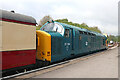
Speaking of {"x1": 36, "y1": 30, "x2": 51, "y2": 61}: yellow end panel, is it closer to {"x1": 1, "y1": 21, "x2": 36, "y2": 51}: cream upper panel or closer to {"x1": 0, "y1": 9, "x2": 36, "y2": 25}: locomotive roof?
{"x1": 1, "y1": 21, "x2": 36, "y2": 51}: cream upper panel

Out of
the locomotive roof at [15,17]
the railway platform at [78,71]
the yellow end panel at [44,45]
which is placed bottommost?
the railway platform at [78,71]

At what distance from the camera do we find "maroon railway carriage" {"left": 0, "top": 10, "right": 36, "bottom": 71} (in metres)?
4.66

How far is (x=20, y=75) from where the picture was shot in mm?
5453

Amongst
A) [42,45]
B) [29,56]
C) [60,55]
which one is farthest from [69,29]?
[29,56]

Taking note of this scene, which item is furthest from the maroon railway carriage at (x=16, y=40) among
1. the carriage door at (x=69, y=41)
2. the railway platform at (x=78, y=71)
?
the carriage door at (x=69, y=41)

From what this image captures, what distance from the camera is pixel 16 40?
16.8 feet

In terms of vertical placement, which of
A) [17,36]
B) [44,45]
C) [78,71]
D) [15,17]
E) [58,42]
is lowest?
[78,71]

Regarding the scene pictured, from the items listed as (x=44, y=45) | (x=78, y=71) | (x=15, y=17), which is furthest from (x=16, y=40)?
(x=78, y=71)

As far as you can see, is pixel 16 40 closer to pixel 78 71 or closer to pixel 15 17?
pixel 15 17

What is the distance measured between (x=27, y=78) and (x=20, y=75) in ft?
1.73

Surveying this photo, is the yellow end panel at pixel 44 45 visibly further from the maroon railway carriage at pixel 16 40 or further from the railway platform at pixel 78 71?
the maroon railway carriage at pixel 16 40

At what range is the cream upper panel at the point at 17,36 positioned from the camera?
4699 mm

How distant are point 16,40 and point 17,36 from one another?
0.18 m

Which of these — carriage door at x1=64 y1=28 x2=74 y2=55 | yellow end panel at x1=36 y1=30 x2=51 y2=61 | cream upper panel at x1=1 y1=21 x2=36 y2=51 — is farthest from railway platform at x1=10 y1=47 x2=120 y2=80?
cream upper panel at x1=1 y1=21 x2=36 y2=51
